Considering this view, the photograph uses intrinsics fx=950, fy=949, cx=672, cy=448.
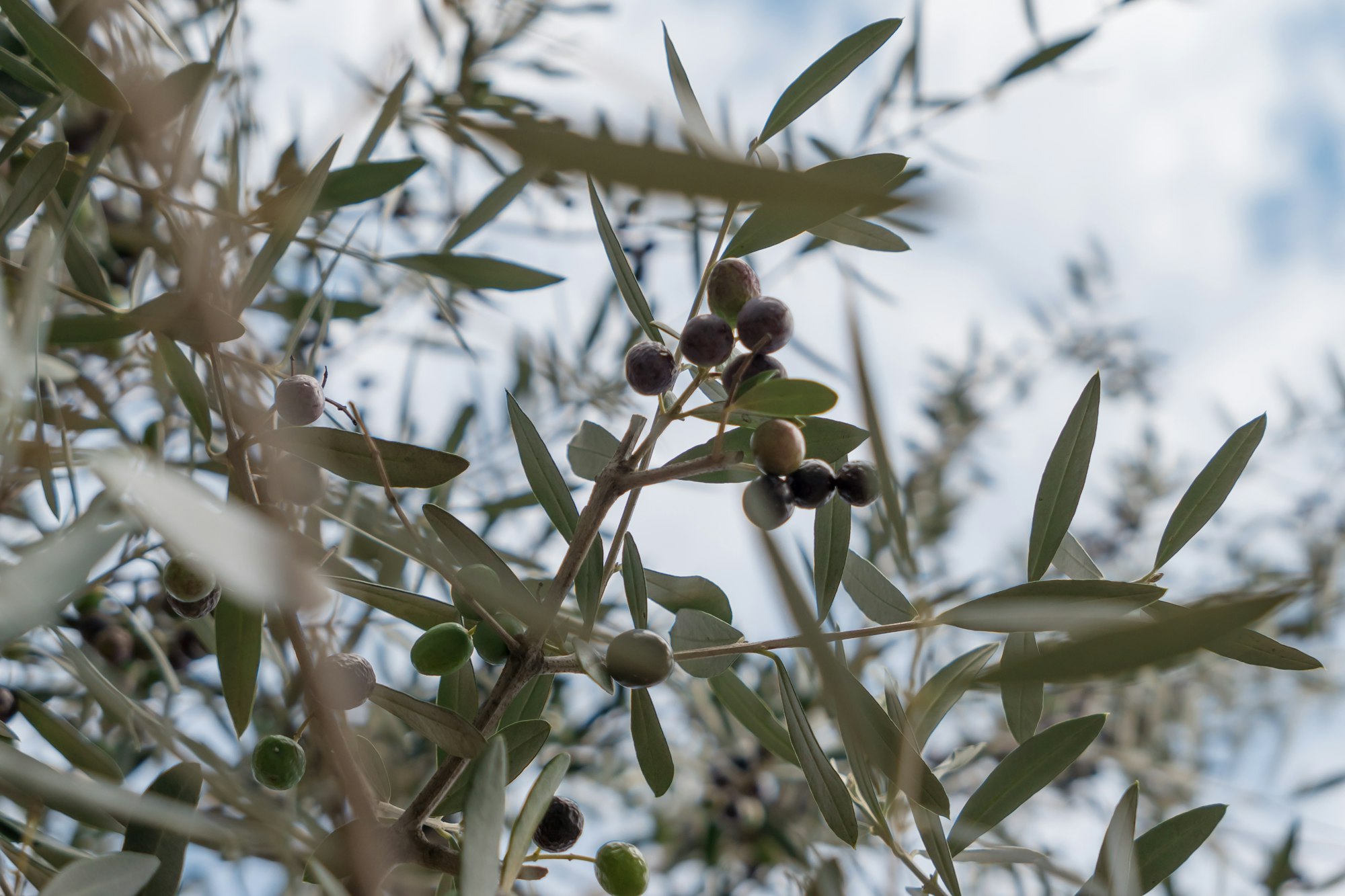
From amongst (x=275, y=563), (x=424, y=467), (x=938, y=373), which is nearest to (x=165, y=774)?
(x=424, y=467)

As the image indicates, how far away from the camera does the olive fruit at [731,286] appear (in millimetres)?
754

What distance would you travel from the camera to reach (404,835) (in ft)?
2.32

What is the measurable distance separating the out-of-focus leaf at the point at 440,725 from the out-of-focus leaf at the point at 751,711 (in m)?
0.29

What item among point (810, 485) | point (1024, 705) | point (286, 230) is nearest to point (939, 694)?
point (1024, 705)

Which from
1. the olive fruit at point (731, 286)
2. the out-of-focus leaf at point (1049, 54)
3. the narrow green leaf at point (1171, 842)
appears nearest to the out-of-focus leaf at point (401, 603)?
the olive fruit at point (731, 286)

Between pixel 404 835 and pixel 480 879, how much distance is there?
0.19 m

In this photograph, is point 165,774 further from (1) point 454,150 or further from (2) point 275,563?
(1) point 454,150

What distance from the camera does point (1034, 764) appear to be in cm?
80

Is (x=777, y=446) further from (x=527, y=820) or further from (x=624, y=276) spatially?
(x=527, y=820)

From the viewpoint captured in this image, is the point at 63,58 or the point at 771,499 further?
the point at 63,58

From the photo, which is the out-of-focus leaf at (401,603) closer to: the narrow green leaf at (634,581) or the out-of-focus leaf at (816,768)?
the narrow green leaf at (634,581)

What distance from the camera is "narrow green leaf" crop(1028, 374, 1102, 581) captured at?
79 centimetres

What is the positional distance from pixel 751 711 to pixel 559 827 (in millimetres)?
217

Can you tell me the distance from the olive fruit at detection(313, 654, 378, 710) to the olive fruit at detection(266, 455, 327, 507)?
159mm
